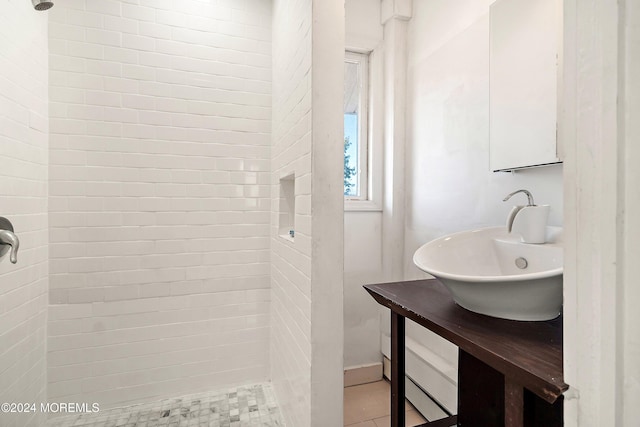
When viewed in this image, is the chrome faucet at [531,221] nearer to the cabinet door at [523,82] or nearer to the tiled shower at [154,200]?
the cabinet door at [523,82]

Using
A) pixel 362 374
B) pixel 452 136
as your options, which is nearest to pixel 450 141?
pixel 452 136

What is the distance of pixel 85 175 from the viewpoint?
6.15ft

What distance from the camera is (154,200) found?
198 cm

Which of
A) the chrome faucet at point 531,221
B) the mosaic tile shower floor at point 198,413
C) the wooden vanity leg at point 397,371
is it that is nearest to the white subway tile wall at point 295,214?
the mosaic tile shower floor at point 198,413

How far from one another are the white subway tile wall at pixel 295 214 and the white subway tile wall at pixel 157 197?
0.53 feet

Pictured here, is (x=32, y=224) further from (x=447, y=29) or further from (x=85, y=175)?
(x=447, y=29)

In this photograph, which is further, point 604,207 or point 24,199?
point 24,199

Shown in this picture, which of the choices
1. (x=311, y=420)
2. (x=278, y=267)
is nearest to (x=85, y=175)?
(x=278, y=267)

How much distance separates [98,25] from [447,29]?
6.67ft

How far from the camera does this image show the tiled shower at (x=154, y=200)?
5.50ft

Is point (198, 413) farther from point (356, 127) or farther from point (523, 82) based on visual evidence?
point (523, 82)

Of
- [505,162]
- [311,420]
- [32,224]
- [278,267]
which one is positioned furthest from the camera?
[278,267]

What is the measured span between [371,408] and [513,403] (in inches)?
64.9

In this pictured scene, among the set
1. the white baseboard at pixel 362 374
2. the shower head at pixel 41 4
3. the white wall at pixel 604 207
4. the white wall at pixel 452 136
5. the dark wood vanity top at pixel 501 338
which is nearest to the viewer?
the white wall at pixel 604 207
